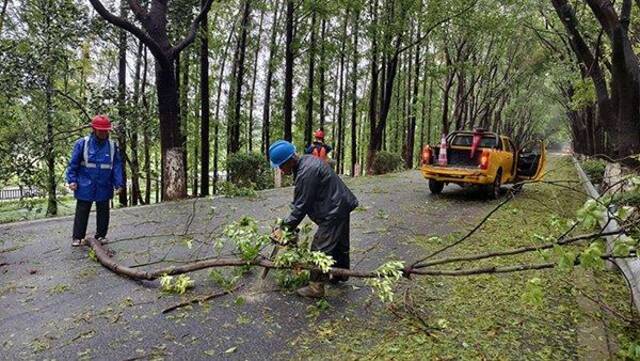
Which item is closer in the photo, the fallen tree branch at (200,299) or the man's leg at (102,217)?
the fallen tree branch at (200,299)

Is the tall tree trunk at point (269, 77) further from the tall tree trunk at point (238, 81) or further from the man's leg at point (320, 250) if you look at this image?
the man's leg at point (320, 250)

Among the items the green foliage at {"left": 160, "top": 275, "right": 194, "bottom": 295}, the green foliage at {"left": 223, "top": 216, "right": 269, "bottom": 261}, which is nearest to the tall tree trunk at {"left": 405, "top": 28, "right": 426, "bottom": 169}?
the green foliage at {"left": 223, "top": 216, "right": 269, "bottom": 261}

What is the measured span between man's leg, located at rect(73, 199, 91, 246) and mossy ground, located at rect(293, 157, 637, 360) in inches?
160

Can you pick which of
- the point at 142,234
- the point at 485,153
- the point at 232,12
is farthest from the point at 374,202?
the point at 232,12

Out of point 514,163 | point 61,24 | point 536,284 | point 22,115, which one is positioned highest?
point 61,24

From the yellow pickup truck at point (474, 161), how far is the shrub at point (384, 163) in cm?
893

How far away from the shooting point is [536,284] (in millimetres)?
3217

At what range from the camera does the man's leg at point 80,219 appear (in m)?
6.41

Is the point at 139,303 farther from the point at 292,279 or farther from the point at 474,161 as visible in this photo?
the point at 474,161

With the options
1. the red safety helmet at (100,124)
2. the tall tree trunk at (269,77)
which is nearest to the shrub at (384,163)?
the tall tree trunk at (269,77)

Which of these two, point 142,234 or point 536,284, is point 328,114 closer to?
point 142,234

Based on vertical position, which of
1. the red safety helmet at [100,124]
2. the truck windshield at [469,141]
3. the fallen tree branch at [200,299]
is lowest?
the fallen tree branch at [200,299]

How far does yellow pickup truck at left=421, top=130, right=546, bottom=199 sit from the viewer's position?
11.3 meters

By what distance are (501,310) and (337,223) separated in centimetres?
189
